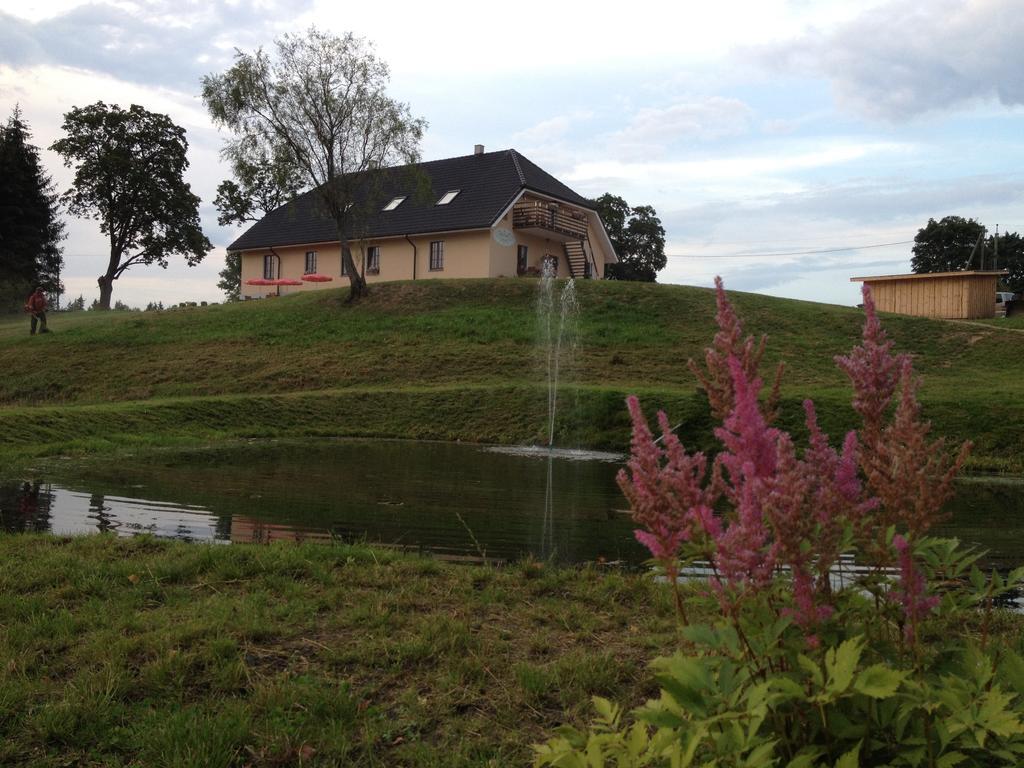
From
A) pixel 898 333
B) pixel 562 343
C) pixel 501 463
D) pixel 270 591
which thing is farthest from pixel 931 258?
pixel 270 591

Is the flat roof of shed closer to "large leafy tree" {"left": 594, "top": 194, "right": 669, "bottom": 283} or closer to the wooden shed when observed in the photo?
the wooden shed

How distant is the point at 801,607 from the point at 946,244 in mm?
93468

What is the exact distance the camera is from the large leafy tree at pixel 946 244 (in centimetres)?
8262

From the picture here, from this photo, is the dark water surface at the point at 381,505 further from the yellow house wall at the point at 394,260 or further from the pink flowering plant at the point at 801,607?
the yellow house wall at the point at 394,260

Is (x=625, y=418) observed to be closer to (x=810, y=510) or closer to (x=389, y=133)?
(x=810, y=510)

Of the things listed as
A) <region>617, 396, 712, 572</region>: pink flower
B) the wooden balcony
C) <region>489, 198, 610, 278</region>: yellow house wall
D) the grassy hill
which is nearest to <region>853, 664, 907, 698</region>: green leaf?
<region>617, 396, 712, 572</region>: pink flower

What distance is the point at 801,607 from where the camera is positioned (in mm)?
2141

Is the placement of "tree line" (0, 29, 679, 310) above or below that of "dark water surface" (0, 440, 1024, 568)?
above

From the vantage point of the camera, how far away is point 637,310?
3525cm

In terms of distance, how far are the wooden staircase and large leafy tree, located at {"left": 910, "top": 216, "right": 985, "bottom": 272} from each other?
159ft

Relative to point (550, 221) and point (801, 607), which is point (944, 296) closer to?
point (550, 221)

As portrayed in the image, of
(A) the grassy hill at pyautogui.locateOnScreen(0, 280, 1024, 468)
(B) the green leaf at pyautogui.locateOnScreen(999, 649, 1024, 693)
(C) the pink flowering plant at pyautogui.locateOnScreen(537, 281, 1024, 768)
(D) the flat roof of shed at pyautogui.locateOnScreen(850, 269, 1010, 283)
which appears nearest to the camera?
(C) the pink flowering plant at pyautogui.locateOnScreen(537, 281, 1024, 768)

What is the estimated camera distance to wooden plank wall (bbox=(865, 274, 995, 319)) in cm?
3538

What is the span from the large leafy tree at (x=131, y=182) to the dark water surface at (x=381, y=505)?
52082 mm
